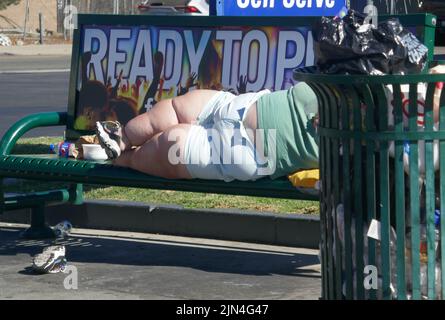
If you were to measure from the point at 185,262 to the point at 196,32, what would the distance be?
157 centimetres

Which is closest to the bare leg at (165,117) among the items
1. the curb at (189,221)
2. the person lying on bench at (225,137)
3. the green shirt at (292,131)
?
the person lying on bench at (225,137)

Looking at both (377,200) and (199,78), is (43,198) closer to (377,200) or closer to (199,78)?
(199,78)

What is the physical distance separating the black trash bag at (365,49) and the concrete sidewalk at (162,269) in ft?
5.88

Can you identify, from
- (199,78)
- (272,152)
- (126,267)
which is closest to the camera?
(272,152)

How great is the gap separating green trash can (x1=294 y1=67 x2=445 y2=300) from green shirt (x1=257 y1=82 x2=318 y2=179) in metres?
1.88

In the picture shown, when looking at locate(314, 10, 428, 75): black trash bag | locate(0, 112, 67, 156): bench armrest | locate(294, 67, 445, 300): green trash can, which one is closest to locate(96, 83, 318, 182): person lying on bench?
locate(0, 112, 67, 156): bench armrest

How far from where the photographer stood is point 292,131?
20.5 feet

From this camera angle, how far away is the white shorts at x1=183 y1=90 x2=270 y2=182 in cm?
628

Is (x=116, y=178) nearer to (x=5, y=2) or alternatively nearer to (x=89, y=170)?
(x=89, y=170)

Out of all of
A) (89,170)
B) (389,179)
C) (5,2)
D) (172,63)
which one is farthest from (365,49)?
(5,2)

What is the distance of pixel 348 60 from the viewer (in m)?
4.47

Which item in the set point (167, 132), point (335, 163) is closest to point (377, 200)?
point (335, 163)

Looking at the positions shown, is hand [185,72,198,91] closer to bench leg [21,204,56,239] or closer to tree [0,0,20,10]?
bench leg [21,204,56,239]

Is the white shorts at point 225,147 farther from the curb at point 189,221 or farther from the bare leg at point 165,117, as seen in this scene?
the curb at point 189,221
